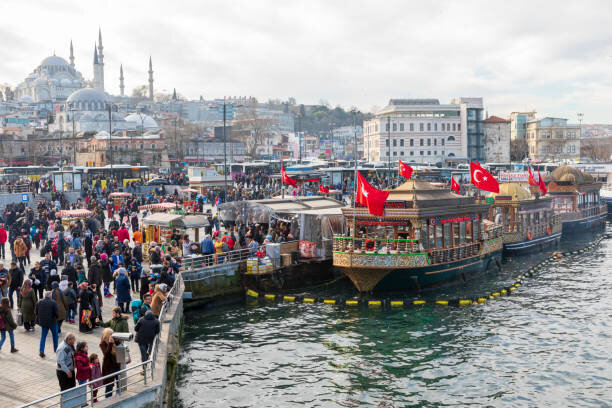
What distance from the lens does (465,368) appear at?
16359mm

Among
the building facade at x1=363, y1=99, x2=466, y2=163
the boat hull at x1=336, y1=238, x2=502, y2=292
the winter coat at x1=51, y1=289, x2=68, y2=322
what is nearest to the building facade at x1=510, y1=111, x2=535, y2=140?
the building facade at x1=363, y1=99, x2=466, y2=163

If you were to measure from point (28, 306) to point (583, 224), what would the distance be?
39.1 m

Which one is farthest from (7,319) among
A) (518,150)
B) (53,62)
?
(53,62)

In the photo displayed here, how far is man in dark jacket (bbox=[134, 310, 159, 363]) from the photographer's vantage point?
12.6 m

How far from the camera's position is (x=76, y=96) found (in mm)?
130375

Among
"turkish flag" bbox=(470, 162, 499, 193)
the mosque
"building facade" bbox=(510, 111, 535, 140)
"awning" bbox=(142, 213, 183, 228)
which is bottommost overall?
"awning" bbox=(142, 213, 183, 228)

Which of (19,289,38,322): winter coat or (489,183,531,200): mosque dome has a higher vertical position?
(489,183,531,200): mosque dome

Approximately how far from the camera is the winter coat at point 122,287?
16.5 metres

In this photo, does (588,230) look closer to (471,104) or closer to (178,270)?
(178,270)

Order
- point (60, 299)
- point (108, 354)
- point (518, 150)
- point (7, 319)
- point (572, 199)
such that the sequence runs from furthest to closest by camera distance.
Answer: point (518, 150) < point (572, 199) < point (60, 299) < point (7, 319) < point (108, 354)

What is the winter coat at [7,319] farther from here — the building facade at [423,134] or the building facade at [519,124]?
the building facade at [519,124]

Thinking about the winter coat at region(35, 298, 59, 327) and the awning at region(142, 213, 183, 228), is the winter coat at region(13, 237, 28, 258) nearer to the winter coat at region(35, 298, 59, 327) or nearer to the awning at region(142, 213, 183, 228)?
the awning at region(142, 213, 183, 228)

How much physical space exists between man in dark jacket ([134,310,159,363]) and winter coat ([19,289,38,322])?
3.28 m

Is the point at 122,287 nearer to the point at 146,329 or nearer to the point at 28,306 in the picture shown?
the point at 28,306
